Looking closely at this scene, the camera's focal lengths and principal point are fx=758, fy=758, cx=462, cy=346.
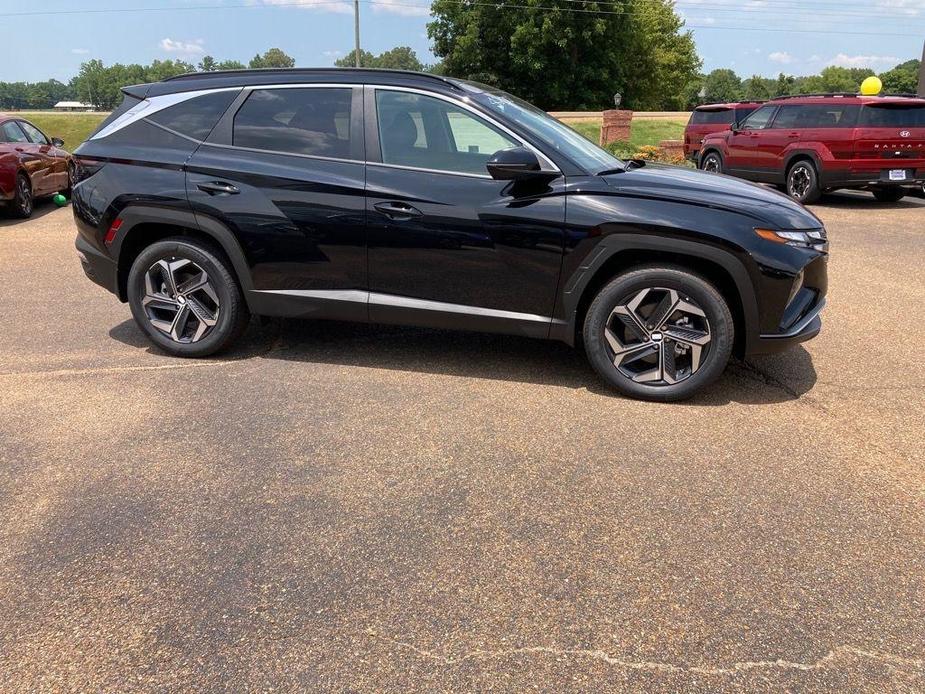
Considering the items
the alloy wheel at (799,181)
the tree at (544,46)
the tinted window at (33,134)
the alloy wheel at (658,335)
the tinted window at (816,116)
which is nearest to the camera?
the alloy wheel at (658,335)

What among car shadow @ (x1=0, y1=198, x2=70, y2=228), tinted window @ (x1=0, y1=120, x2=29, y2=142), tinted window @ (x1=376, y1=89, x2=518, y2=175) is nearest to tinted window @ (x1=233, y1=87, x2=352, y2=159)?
tinted window @ (x1=376, y1=89, x2=518, y2=175)

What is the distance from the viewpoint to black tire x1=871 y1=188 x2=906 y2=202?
12.8 m

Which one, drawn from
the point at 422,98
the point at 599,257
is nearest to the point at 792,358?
the point at 599,257

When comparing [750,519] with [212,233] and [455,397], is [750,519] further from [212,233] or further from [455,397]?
[212,233]

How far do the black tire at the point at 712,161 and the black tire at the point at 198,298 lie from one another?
12116 millimetres

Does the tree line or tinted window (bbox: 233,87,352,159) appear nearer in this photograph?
tinted window (bbox: 233,87,352,159)

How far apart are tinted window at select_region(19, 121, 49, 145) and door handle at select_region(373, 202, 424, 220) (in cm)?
1056

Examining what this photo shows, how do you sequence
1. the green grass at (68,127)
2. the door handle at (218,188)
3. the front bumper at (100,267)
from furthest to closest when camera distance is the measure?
the green grass at (68,127) → the front bumper at (100,267) → the door handle at (218,188)

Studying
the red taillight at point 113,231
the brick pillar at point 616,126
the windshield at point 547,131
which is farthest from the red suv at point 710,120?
the red taillight at point 113,231

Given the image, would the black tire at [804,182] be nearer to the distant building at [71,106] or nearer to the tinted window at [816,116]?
the tinted window at [816,116]

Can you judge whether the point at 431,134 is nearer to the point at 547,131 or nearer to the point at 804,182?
the point at 547,131

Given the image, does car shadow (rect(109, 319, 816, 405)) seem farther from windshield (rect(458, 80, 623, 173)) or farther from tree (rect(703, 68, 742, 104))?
tree (rect(703, 68, 742, 104))

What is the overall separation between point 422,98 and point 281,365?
185cm

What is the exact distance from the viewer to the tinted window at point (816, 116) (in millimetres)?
11906
